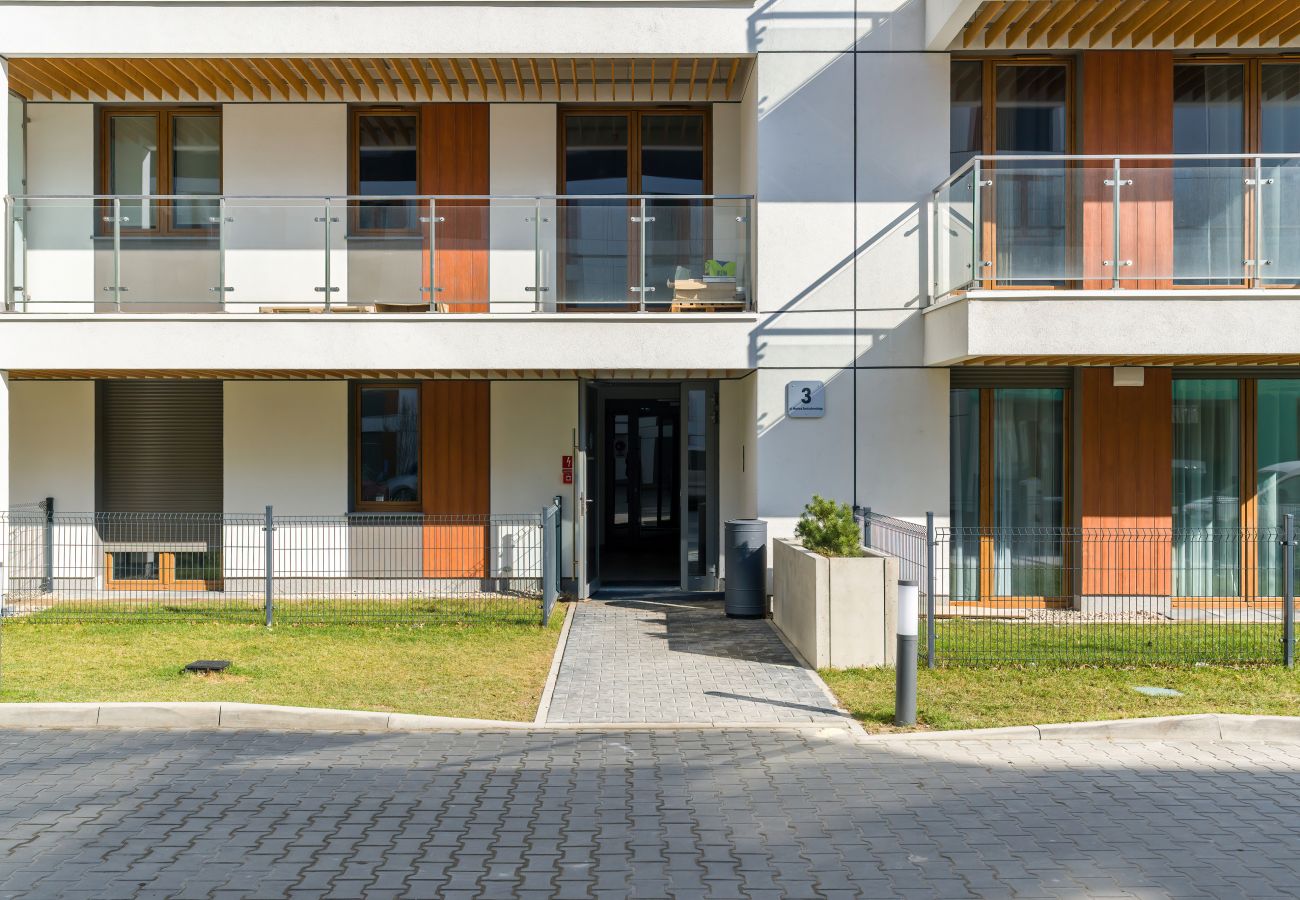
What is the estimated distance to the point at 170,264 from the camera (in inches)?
537

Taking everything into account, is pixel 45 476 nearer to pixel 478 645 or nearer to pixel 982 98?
pixel 478 645

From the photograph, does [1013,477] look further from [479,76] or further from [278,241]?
[278,241]

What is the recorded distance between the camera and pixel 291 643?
11797mm

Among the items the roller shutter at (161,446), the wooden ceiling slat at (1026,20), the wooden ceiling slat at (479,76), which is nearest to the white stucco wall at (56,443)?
the roller shutter at (161,446)

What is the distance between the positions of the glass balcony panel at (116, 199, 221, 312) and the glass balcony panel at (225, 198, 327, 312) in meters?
0.25

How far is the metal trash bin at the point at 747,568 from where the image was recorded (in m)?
13.4

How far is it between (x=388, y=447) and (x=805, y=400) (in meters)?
5.86

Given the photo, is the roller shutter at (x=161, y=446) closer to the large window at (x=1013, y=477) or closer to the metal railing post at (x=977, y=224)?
the large window at (x=1013, y=477)

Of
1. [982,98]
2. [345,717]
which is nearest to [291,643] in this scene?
[345,717]

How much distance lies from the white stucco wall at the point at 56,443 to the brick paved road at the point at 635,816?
784 centimetres

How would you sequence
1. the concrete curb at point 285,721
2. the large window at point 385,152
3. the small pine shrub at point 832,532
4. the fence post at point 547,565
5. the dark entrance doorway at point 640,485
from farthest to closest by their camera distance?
1. the dark entrance doorway at point 640,485
2. the large window at point 385,152
3. the fence post at point 547,565
4. the small pine shrub at point 832,532
5. the concrete curb at point 285,721

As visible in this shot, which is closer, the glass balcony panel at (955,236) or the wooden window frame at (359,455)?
the glass balcony panel at (955,236)

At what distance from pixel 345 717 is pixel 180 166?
31.9 feet

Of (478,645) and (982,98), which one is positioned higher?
(982,98)
